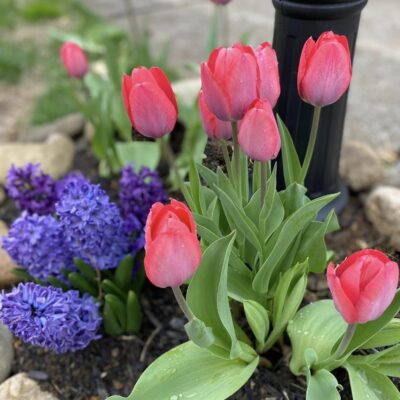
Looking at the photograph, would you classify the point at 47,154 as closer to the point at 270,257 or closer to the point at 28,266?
the point at 28,266

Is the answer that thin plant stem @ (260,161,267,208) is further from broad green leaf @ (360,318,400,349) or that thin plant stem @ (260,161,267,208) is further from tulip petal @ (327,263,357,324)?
broad green leaf @ (360,318,400,349)

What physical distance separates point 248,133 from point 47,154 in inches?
63.6

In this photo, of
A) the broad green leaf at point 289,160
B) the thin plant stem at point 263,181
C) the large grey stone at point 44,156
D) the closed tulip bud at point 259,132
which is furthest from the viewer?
the large grey stone at point 44,156

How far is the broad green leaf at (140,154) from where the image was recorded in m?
2.29

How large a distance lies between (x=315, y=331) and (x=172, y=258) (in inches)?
22.5

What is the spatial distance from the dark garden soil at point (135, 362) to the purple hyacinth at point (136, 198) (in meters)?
0.23

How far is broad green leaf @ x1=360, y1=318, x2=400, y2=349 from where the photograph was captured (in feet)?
4.13

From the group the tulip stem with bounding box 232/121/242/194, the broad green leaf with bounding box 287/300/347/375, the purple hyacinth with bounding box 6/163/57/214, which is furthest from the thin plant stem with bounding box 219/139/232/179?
the purple hyacinth with bounding box 6/163/57/214

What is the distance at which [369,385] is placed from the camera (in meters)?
1.26

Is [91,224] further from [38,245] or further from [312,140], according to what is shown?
[312,140]

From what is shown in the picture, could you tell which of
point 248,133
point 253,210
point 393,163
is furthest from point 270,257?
point 393,163

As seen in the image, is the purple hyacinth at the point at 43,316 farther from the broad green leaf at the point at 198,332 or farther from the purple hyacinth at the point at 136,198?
the broad green leaf at the point at 198,332

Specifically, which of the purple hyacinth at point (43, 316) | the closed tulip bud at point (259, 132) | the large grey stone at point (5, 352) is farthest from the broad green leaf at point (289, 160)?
the large grey stone at point (5, 352)

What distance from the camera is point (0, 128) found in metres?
3.05
